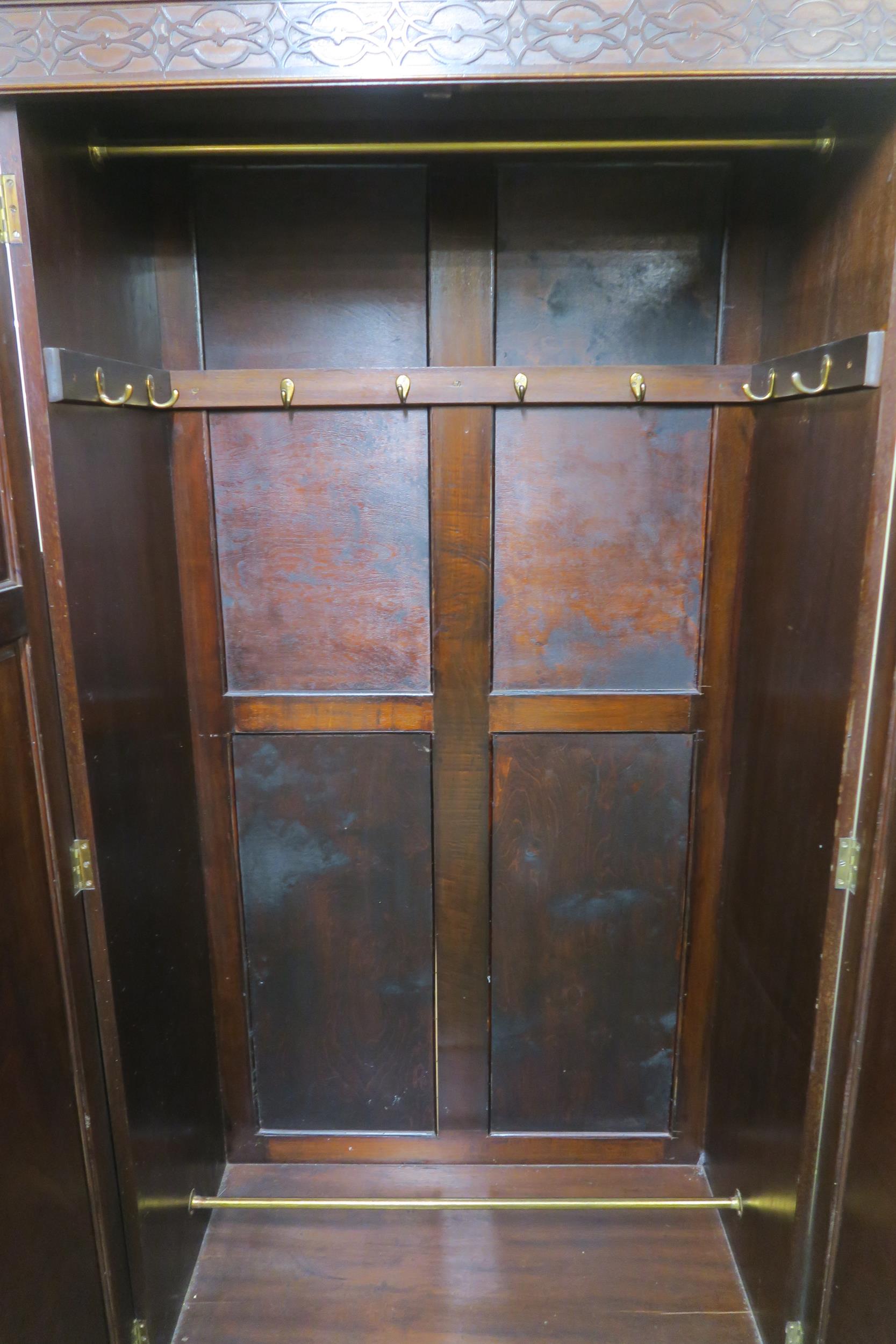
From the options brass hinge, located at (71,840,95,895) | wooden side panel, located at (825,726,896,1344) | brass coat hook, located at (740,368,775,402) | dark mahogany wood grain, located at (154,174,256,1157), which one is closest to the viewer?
wooden side panel, located at (825,726,896,1344)

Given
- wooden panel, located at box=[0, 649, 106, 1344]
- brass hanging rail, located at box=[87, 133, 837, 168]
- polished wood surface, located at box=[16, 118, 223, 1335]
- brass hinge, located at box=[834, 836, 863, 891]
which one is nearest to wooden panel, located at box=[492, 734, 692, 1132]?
brass hinge, located at box=[834, 836, 863, 891]

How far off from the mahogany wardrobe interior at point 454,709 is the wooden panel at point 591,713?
0.01 meters

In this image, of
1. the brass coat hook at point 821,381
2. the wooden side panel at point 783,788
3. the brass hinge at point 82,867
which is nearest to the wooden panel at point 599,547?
the wooden side panel at point 783,788

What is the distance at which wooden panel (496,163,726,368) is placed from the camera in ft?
5.52

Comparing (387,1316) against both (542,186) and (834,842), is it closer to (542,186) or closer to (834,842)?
(834,842)

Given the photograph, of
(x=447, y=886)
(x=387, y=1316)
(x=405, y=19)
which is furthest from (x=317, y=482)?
(x=387, y=1316)

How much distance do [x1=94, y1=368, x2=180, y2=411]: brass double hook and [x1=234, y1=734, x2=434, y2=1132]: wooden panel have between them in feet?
2.36

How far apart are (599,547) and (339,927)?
105 cm

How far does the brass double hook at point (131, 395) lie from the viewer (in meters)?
1.42

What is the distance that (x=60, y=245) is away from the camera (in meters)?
1.34

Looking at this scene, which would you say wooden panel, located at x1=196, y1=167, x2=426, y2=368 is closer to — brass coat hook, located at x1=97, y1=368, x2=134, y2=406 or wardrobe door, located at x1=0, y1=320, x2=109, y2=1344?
brass coat hook, located at x1=97, y1=368, x2=134, y2=406

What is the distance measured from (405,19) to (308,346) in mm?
640

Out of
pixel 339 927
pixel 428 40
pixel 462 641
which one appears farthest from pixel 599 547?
pixel 339 927

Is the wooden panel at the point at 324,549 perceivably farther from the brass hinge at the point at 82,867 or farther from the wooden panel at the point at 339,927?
the brass hinge at the point at 82,867
